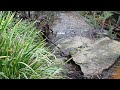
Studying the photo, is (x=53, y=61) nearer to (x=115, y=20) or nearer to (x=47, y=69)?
(x=47, y=69)

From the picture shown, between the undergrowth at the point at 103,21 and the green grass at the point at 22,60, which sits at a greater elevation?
the undergrowth at the point at 103,21

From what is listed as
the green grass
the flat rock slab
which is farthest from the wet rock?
the green grass

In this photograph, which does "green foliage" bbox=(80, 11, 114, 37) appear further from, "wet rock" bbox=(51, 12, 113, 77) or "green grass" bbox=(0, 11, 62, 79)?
"green grass" bbox=(0, 11, 62, 79)

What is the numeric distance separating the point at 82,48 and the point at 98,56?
0.30 meters

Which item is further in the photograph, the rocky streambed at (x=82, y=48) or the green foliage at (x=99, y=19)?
the green foliage at (x=99, y=19)

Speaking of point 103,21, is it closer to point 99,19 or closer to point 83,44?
point 99,19

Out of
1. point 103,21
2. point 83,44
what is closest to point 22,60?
point 83,44

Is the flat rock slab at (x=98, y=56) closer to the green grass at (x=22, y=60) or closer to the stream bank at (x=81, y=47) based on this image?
the stream bank at (x=81, y=47)

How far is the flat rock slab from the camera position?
3656mm

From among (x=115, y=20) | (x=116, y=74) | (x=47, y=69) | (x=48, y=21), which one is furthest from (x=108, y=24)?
(x=47, y=69)

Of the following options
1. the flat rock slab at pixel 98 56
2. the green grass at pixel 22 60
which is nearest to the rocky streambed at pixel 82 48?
the flat rock slab at pixel 98 56

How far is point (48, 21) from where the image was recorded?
4.71 m

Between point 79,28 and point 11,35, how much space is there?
153cm

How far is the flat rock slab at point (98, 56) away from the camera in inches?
144
